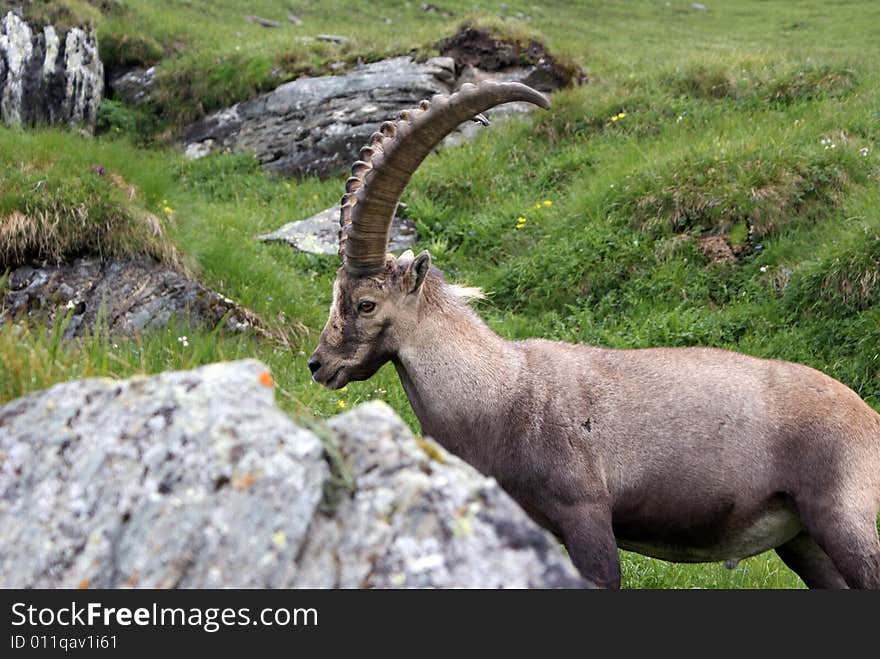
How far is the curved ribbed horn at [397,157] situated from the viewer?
561 centimetres

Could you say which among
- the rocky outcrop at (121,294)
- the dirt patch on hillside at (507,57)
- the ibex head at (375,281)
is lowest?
the rocky outcrop at (121,294)

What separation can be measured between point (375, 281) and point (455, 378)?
31.1 inches

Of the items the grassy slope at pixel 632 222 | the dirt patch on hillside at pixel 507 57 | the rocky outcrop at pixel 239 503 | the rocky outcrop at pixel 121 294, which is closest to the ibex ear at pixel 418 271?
the grassy slope at pixel 632 222

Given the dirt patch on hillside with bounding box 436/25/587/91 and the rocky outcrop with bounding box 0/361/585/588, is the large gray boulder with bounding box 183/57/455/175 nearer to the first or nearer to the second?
the dirt patch on hillside with bounding box 436/25/587/91

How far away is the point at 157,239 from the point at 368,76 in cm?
815

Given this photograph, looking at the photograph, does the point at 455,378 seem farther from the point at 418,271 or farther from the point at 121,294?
the point at 121,294

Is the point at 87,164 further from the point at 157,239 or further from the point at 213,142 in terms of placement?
the point at 213,142

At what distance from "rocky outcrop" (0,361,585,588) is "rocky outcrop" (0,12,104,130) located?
13642 mm

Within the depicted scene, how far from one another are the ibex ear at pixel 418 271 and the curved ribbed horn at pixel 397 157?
206mm

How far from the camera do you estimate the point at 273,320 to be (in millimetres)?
10281

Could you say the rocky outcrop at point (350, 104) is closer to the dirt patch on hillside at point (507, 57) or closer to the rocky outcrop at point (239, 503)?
the dirt patch on hillside at point (507, 57)

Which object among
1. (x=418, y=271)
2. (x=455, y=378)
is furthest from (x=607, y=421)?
(x=418, y=271)

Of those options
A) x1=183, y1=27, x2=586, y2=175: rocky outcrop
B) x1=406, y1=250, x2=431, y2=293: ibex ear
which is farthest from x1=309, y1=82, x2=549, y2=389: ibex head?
x1=183, y1=27, x2=586, y2=175: rocky outcrop
